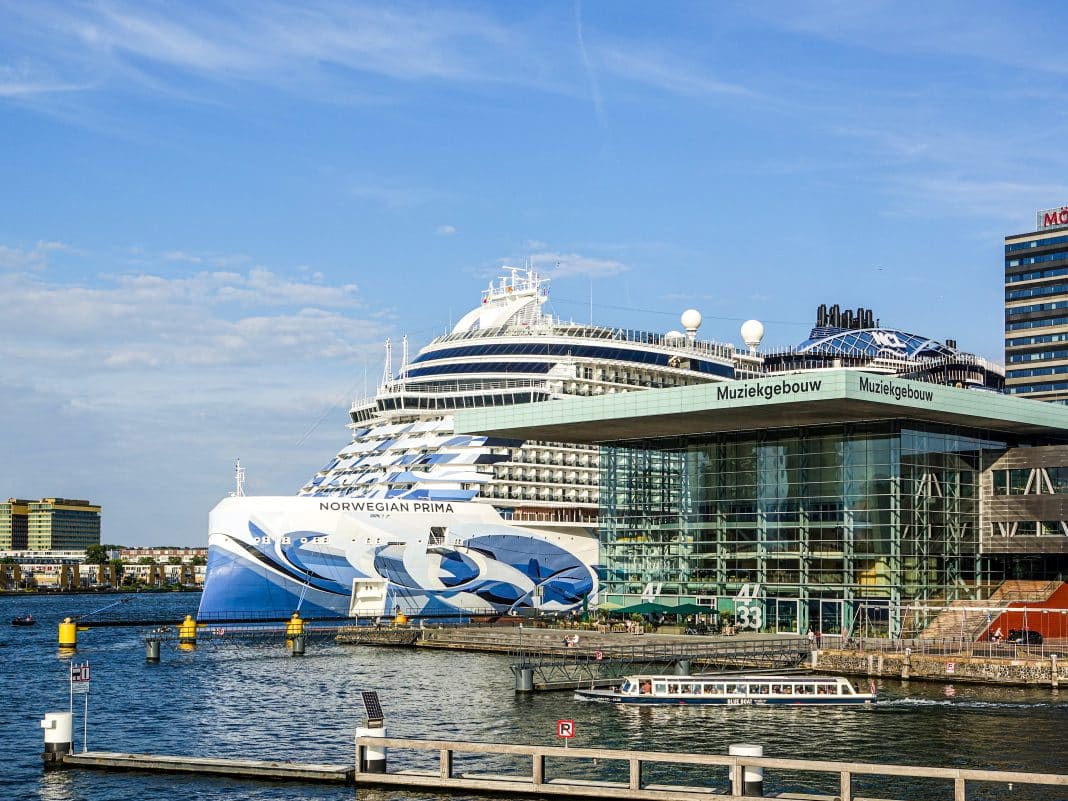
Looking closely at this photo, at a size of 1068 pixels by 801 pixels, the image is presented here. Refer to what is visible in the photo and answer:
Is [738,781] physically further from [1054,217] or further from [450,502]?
[1054,217]

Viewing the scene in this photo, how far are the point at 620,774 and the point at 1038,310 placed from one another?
14054 centimetres

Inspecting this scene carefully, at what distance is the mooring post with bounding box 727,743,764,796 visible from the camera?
31.2 m

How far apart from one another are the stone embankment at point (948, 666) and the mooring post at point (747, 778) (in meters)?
31.1

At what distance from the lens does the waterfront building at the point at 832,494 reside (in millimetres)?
72438

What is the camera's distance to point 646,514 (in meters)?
83.9

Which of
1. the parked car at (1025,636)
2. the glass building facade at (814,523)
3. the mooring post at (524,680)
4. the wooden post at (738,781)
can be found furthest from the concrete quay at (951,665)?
the wooden post at (738,781)

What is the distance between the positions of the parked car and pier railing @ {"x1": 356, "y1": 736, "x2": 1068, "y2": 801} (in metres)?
29.6

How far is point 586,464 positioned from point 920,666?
38992mm

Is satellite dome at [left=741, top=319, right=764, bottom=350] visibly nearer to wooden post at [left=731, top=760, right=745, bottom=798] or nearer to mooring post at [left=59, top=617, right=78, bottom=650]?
mooring post at [left=59, top=617, right=78, bottom=650]

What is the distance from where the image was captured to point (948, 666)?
60.9m

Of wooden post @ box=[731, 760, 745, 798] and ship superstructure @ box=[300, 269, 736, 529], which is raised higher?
ship superstructure @ box=[300, 269, 736, 529]

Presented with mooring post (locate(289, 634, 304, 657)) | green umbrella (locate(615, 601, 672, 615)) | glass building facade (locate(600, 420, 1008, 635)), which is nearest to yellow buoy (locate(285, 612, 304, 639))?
mooring post (locate(289, 634, 304, 657))

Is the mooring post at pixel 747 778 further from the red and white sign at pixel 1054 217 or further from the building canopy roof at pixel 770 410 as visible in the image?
the red and white sign at pixel 1054 217

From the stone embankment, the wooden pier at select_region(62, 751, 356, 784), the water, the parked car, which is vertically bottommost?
the water
